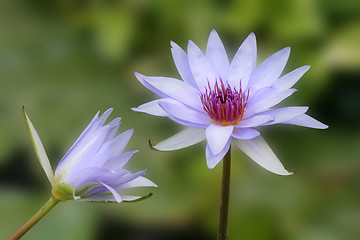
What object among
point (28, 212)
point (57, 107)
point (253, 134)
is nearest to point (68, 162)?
point (253, 134)

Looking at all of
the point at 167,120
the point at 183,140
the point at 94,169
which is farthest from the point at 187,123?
the point at 167,120

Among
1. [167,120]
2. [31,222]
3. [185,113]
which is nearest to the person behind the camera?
[31,222]

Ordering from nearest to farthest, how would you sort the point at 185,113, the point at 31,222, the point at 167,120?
1. the point at 31,222
2. the point at 185,113
3. the point at 167,120

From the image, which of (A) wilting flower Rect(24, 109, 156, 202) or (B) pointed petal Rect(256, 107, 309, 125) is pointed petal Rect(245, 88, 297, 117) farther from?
(A) wilting flower Rect(24, 109, 156, 202)

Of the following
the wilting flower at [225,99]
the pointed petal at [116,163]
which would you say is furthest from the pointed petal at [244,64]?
the pointed petal at [116,163]

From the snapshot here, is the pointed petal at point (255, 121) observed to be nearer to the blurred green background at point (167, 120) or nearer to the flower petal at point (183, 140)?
the flower petal at point (183, 140)

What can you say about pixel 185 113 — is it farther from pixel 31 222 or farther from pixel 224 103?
pixel 31 222

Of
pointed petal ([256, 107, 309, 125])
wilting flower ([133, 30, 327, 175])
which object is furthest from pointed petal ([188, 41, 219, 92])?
pointed petal ([256, 107, 309, 125])
